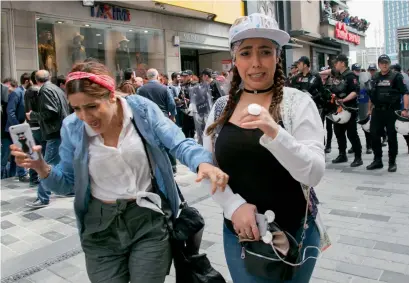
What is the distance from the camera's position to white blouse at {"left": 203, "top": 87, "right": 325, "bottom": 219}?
4.99ft

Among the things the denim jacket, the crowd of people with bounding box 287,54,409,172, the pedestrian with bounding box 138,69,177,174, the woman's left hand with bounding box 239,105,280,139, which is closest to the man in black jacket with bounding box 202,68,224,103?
the crowd of people with bounding box 287,54,409,172

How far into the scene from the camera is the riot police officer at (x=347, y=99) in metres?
7.80

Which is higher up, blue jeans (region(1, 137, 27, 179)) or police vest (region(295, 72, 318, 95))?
police vest (region(295, 72, 318, 95))

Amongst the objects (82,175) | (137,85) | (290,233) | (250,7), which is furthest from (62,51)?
(290,233)

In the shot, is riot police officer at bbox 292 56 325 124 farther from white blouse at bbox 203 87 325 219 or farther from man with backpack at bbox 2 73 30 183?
white blouse at bbox 203 87 325 219

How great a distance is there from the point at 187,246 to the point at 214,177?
71 centimetres

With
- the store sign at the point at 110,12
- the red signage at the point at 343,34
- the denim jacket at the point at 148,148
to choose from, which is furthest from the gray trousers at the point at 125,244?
the red signage at the point at 343,34

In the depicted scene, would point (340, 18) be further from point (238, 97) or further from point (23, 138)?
point (23, 138)

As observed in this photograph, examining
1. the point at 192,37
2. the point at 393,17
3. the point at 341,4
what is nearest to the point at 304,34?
the point at 341,4

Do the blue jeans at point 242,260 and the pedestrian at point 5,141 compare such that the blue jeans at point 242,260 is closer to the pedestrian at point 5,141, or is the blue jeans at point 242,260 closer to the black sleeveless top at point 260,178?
the black sleeveless top at point 260,178

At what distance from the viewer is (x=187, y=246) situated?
87.4 inches

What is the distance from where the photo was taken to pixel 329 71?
29.4 ft

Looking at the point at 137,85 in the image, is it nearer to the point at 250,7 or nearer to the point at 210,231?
the point at 250,7

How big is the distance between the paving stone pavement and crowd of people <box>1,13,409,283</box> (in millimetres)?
1605
